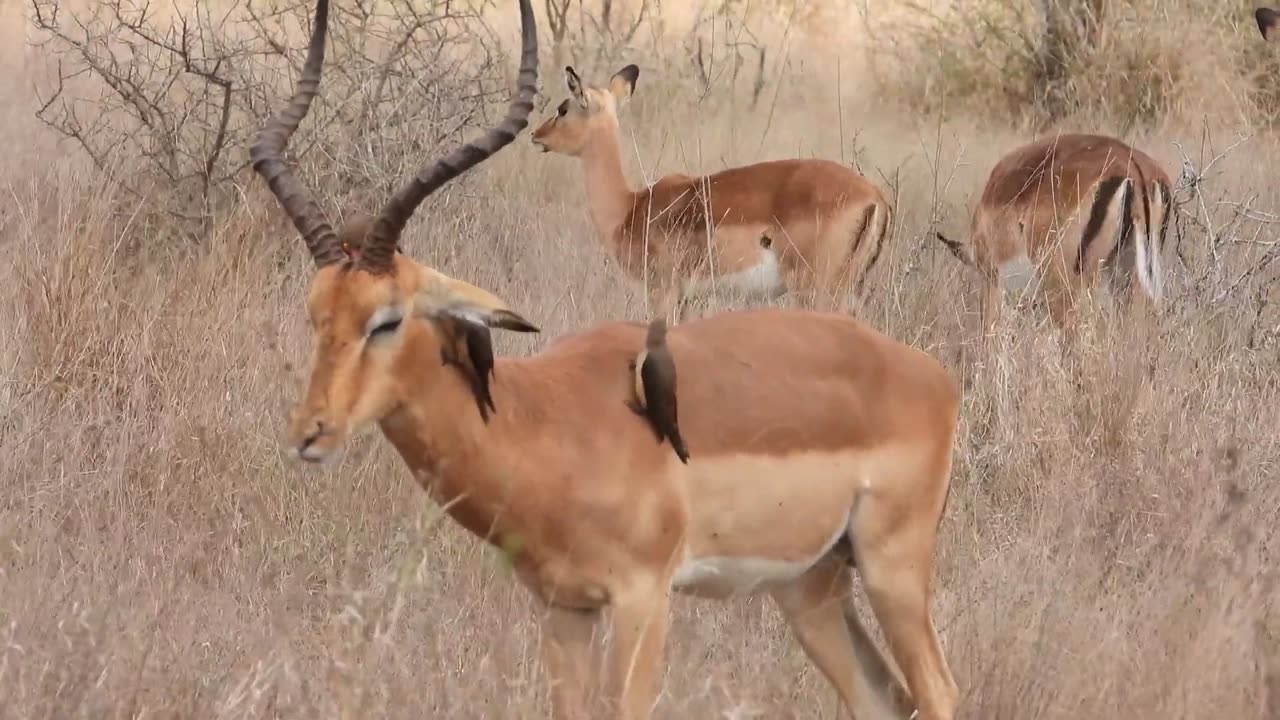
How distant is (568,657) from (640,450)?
0.41 m

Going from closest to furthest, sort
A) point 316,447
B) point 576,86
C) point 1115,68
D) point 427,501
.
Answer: point 316,447 < point 427,501 < point 576,86 < point 1115,68

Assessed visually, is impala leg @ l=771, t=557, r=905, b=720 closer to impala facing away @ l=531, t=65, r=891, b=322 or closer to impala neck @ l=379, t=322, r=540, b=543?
impala neck @ l=379, t=322, r=540, b=543

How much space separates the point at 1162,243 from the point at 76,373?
4108 mm

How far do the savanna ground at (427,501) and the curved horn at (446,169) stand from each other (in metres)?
0.46

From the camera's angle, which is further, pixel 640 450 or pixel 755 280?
pixel 755 280

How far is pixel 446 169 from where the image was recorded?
10.5 feet

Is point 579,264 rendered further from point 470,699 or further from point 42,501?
point 470,699

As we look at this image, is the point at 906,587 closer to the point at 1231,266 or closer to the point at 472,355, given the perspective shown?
the point at 472,355

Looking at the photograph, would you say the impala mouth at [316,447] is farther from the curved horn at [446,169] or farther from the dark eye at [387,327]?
the curved horn at [446,169]

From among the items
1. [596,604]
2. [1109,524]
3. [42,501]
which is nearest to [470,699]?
[596,604]

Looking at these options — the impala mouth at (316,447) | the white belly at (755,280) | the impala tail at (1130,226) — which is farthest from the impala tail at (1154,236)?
the impala mouth at (316,447)

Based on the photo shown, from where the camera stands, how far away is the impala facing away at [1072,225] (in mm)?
6887

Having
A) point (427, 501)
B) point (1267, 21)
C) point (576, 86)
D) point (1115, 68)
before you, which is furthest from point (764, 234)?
point (1115, 68)

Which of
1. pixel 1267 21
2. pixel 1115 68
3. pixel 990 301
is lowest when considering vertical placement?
pixel 1115 68
